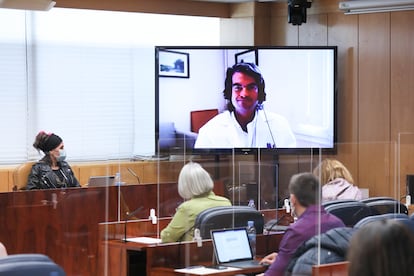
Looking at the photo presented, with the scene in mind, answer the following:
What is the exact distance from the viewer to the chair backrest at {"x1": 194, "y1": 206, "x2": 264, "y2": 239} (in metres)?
5.73

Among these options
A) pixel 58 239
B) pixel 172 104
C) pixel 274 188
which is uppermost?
pixel 172 104

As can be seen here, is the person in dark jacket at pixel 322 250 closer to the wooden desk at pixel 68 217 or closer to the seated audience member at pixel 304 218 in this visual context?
the seated audience member at pixel 304 218

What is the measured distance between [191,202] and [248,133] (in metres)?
4.08

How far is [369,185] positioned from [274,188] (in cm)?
122

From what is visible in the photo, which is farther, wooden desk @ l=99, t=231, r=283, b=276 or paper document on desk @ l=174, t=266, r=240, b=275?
wooden desk @ l=99, t=231, r=283, b=276

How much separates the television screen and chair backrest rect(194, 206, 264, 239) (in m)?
3.90

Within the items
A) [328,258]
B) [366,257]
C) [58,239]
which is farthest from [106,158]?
[366,257]

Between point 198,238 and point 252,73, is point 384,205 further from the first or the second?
point 252,73

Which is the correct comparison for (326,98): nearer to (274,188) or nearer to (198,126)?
(198,126)

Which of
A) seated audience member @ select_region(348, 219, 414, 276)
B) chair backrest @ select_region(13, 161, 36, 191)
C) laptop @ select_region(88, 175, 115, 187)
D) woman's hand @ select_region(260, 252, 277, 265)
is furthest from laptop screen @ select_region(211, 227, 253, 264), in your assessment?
seated audience member @ select_region(348, 219, 414, 276)

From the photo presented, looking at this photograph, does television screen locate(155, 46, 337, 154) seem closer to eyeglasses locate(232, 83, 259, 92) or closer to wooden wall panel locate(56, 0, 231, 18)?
eyeglasses locate(232, 83, 259, 92)

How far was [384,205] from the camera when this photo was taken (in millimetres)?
5852

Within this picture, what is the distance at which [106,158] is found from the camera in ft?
31.1

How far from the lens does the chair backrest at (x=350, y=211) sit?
498cm
